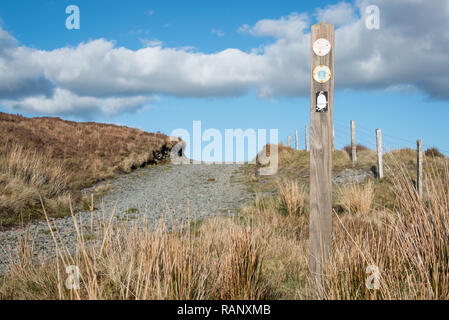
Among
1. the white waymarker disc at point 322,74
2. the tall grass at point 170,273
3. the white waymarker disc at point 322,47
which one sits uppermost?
the white waymarker disc at point 322,47

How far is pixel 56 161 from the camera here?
12.9 m

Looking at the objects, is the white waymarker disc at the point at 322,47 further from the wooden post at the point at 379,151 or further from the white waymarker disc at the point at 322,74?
the wooden post at the point at 379,151

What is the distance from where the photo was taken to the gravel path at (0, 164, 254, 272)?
6227mm

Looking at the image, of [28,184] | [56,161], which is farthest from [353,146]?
[28,184]

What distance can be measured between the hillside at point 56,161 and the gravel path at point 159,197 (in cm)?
57

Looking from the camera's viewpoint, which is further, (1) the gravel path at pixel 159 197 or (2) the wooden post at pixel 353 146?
(2) the wooden post at pixel 353 146

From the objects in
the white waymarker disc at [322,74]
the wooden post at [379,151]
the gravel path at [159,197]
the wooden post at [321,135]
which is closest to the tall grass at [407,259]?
the wooden post at [321,135]

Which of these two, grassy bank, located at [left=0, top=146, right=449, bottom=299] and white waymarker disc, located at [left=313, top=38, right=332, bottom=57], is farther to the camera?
white waymarker disc, located at [left=313, top=38, right=332, bottom=57]

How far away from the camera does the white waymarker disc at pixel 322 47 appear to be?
9.81 ft

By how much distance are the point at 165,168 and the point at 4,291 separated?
14538 millimetres

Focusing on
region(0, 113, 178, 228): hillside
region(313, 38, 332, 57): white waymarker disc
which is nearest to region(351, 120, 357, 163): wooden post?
region(0, 113, 178, 228): hillside

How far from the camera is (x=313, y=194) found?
304cm

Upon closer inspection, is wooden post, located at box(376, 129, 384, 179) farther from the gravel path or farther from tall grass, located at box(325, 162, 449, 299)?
tall grass, located at box(325, 162, 449, 299)
